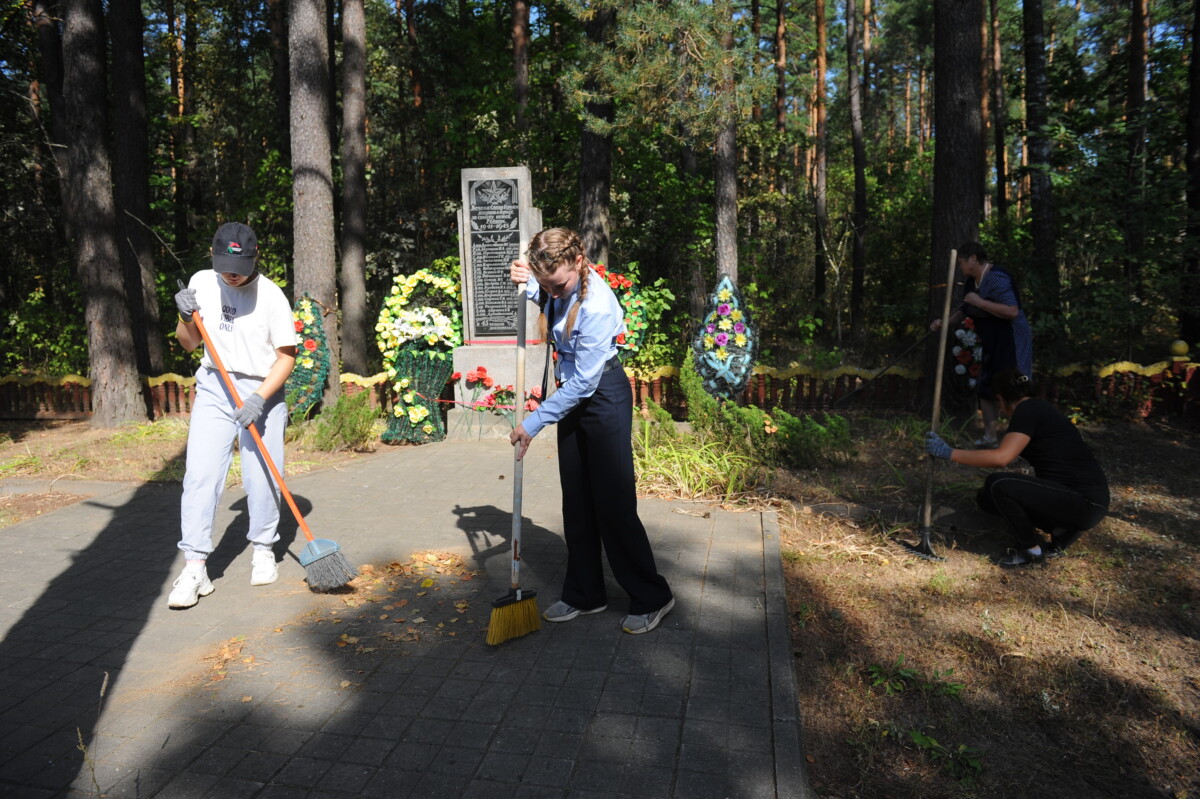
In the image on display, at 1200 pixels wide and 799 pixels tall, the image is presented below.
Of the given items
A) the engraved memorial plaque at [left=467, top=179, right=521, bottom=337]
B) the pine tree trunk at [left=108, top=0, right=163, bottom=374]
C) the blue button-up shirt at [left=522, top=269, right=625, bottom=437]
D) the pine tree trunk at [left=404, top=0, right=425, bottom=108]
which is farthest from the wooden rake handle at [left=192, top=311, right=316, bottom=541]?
the pine tree trunk at [left=404, top=0, right=425, bottom=108]

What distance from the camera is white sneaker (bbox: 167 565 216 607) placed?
172 inches

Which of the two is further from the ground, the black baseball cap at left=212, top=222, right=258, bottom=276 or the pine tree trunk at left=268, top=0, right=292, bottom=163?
the pine tree trunk at left=268, top=0, right=292, bottom=163

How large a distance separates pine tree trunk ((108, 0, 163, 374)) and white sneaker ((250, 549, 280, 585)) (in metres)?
10.3

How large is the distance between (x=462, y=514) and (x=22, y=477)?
4546 millimetres

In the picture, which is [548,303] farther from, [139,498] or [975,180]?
[975,180]

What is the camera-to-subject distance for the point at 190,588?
4.41 m

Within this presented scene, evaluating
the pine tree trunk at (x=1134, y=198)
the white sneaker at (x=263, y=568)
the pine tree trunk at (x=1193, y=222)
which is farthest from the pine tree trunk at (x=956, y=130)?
the white sneaker at (x=263, y=568)

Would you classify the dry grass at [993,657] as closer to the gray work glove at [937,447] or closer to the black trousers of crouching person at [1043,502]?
the black trousers of crouching person at [1043,502]

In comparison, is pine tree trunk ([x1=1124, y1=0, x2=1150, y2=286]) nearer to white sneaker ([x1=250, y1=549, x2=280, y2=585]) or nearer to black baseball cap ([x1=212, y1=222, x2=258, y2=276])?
black baseball cap ([x1=212, y1=222, x2=258, y2=276])

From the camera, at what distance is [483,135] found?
53.8ft

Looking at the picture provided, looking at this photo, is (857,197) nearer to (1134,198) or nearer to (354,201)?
(1134,198)

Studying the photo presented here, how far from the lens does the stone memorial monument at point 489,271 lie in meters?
9.08

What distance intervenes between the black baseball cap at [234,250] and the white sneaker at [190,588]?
166 centimetres

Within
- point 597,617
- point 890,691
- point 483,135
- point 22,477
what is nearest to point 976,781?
point 890,691
